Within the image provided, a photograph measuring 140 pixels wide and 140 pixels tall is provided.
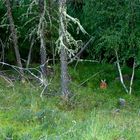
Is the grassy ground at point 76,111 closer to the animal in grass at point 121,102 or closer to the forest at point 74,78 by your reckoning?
the forest at point 74,78

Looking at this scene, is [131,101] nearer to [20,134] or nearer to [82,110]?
[82,110]

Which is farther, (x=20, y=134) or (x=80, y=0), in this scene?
(x=80, y=0)

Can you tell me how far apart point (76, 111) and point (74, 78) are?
5398 mm

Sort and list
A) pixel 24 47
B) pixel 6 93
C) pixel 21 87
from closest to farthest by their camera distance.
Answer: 1. pixel 6 93
2. pixel 21 87
3. pixel 24 47

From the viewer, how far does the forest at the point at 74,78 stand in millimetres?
10797

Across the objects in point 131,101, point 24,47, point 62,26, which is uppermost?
point 62,26

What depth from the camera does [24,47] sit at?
843 inches

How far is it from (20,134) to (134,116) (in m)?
5.10

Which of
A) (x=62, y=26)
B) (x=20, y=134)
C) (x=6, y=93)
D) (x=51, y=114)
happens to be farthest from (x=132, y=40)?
(x=20, y=134)

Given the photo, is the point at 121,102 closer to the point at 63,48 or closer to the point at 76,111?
the point at 76,111

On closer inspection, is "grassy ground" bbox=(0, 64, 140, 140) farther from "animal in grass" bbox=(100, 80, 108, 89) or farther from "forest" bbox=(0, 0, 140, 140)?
"animal in grass" bbox=(100, 80, 108, 89)

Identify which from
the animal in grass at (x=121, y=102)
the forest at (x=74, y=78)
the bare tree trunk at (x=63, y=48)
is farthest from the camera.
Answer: the animal in grass at (x=121, y=102)

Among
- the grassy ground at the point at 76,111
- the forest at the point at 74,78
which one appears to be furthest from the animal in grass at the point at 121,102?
the grassy ground at the point at 76,111

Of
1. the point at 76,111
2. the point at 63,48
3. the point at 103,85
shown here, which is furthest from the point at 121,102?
the point at 63,48
